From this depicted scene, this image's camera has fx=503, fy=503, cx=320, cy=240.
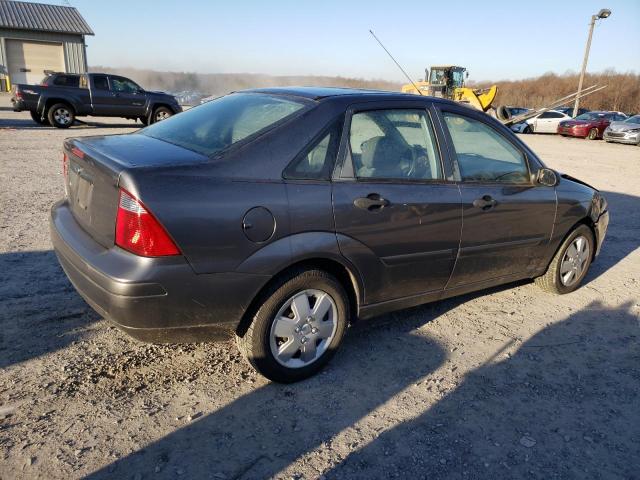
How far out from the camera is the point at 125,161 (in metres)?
2.54

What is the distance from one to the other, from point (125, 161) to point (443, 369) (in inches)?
89.4

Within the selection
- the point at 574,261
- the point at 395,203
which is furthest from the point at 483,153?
the point at 574,261

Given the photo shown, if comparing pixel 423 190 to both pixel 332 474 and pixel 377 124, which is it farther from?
pixel 332 474

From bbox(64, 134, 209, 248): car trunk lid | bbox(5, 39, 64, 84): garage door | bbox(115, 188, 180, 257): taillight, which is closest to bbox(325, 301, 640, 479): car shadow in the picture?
bbox(115, 188, 180, 257): taillight

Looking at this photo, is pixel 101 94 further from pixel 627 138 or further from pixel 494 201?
pixel 627 138

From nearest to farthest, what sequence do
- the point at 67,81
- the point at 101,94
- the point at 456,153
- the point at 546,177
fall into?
the point at 456,153 < the point at 546,177 < the point at 67,81 < the point at 101,94

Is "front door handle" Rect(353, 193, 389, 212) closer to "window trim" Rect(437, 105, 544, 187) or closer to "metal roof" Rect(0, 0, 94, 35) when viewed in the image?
"window trim" Rect(437, 105, 544, 187)

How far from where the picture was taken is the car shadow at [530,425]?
2.42 meters

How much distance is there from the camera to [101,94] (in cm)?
1623

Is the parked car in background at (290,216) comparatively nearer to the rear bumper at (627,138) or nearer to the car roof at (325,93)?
the car roof at (325,93)

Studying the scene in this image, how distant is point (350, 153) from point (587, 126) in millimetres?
26622

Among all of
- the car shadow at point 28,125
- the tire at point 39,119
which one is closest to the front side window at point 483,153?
the car shadow at point 28,125

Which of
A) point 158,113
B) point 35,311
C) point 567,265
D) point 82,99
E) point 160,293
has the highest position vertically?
point 82,99

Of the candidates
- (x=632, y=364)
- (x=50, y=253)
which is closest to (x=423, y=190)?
(x=632, y=364)
